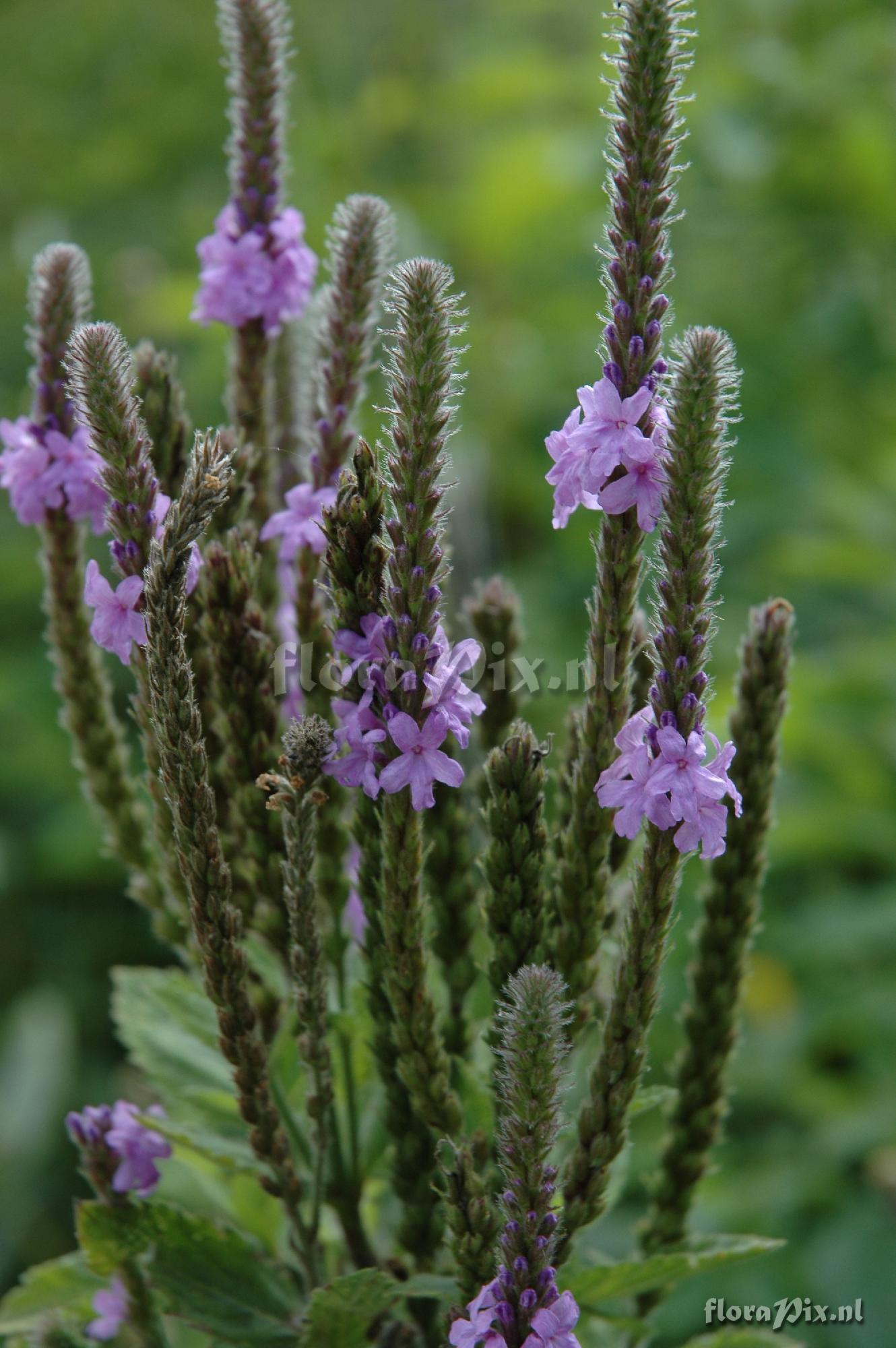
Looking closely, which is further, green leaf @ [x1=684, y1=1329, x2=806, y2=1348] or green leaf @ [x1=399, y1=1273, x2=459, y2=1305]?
green leaf @ [x1=684, y1=1329, x2=806, y2=1348]

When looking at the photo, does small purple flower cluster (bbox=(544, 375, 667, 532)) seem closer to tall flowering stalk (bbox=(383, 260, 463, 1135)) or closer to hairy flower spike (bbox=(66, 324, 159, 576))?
tall flowering stalk (bbox=(383, 260, 463, 1135))

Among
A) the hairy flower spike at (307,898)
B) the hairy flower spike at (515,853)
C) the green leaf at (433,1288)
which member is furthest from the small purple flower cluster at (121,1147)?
the hairy flower spike at (515,853)

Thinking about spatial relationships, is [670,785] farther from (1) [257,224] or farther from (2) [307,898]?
(1) [257,224]

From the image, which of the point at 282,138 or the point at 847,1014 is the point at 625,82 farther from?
the point at 847,1014

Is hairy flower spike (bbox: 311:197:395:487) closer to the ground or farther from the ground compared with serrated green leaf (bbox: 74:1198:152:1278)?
farther from the ground

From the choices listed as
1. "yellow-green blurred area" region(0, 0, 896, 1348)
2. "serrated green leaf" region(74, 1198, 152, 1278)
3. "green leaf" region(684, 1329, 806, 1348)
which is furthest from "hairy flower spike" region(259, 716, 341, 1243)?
"yellow-green blurred area" region(0, 0, 896, 1348)

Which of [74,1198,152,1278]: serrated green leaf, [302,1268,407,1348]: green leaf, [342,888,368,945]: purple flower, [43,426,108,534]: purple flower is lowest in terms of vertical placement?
[302,1268,407,1348]: green leaf
